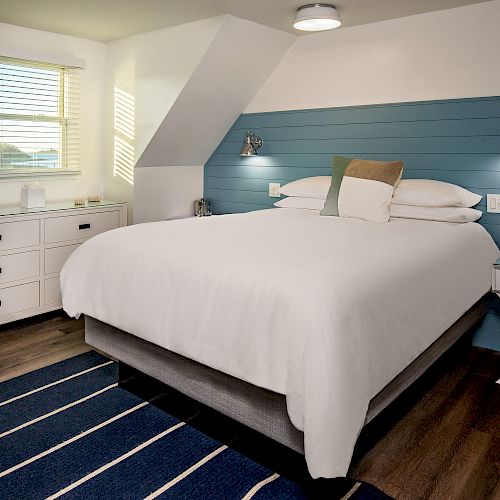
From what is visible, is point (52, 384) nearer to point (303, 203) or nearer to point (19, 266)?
point (19, 266)

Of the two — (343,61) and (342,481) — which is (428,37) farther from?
(342,481)

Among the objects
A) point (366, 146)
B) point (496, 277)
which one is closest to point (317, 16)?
point (366, 146)

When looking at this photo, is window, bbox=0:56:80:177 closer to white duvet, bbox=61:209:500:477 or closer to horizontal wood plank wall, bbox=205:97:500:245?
horizontal wood plank wall, bbox=205:97:500:245

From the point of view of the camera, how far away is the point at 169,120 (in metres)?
4.05


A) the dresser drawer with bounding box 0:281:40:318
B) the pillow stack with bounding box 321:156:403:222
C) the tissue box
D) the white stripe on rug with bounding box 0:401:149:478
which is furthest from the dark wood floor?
the pillow stack with bounding box 321:156:403:222

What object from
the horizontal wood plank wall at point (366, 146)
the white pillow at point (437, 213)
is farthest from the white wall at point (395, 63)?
the white pillow at point (437, 213)

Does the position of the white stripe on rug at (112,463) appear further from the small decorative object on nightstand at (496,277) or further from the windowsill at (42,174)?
the windowsill at (42,174)

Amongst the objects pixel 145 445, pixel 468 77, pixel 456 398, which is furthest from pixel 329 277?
pixel 468 77

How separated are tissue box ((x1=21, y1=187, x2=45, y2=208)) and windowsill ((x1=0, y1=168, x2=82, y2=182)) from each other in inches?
8.8

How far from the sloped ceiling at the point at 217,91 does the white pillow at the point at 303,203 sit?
101cm

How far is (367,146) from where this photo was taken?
12.6 feet

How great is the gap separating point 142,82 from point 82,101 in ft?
1.92

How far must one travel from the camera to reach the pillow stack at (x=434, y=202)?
125 inches

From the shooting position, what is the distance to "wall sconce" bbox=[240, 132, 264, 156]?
4312mm
